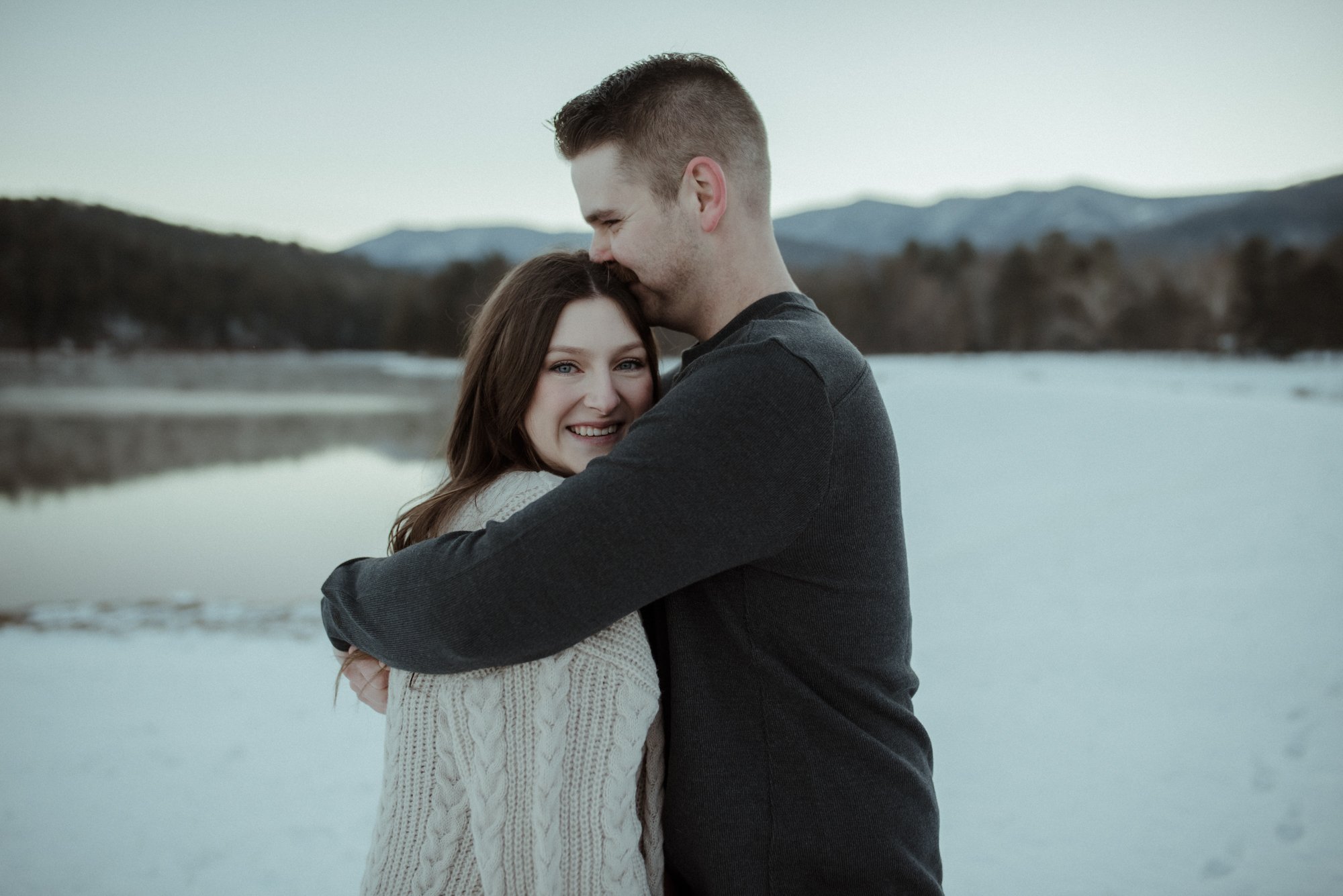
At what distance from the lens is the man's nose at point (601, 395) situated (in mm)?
1812

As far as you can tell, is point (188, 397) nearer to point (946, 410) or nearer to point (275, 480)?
point (275, 480)

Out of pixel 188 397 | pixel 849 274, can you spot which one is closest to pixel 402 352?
pixel 188 397

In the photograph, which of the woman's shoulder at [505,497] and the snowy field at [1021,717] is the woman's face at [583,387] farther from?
the snowy field at [1021,717]

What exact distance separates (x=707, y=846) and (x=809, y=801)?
21cm

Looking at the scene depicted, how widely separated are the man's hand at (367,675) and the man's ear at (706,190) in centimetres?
119

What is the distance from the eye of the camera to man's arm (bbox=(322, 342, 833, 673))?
125 centimetres

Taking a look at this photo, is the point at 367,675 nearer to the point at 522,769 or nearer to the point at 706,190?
the point at 522,769

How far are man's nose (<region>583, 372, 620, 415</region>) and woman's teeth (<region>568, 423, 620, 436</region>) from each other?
0.20 ft

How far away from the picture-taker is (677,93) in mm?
1827

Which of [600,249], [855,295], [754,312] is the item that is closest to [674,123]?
[600,249]

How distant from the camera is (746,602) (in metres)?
1.41

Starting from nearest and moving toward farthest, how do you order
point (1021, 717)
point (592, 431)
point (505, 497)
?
point (505, 497) < point (592, 431) < point (1021, 717)

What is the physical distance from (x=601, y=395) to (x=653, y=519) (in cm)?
62

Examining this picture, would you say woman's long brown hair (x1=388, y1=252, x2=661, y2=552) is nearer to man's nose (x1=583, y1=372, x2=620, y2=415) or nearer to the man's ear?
man's nose (x1=583, y1=372, x2=620, y2=415)
